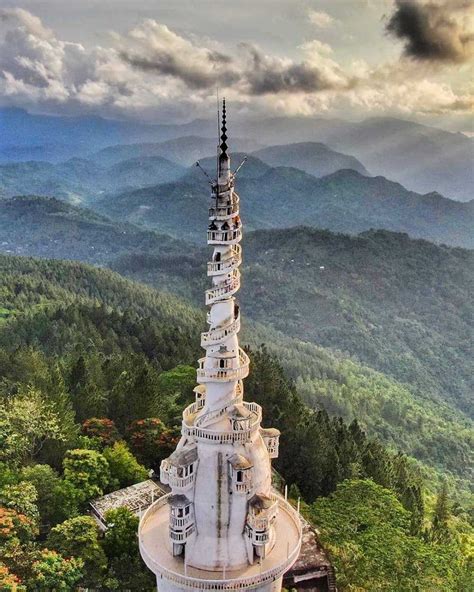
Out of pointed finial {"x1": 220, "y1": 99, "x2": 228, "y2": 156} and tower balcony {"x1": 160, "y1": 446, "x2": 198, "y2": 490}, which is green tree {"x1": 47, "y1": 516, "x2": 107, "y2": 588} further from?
pointed finial {"x1": 220, "y1": 99, "x2": 228, "y2": 156}

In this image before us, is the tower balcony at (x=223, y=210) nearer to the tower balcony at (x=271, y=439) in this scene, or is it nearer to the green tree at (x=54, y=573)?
the tower balcony at (x=271, y=439)

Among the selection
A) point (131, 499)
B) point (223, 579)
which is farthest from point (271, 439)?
point (131, 499)

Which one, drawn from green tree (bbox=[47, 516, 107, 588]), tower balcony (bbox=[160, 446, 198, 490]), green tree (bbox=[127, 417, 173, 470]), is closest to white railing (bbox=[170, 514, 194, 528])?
tower balcony (bbox=[160, 446, 198, 490])

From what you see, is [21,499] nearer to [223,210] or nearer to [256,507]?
[256,507]

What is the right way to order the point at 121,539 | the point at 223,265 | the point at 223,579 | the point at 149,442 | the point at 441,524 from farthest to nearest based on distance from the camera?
the point at 441,524
the point at 149,442
the point at 121,539
the point at 223,265
the point at 223,579

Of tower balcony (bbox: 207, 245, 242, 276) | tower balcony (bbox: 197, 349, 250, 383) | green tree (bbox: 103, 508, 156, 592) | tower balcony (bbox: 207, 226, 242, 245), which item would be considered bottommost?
green tree (bbox: 103, 508, 156, 592)

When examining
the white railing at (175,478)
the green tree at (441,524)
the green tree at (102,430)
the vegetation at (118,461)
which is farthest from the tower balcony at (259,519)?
the green tree at (441,524)

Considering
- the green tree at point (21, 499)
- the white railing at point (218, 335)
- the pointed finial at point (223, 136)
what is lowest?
the green tree at point (21, 499)
